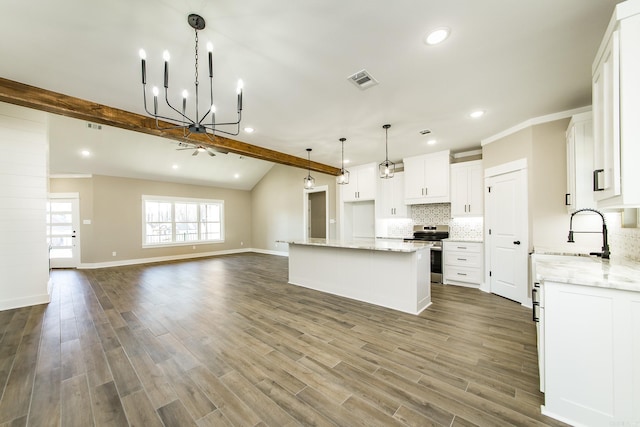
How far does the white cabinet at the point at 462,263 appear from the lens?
4.56 meters

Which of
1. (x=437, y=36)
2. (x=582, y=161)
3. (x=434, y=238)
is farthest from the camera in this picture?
(x=434, y=238)

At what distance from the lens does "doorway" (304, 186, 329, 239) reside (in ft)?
26.5

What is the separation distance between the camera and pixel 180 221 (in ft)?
27.8

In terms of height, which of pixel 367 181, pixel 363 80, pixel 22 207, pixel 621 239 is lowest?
pixel 621 239

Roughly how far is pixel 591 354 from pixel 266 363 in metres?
2.33

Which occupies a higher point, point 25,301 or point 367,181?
point 367,181

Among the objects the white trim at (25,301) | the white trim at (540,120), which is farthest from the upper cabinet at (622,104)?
the white trim at (25,301)

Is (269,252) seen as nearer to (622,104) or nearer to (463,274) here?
(463,274)

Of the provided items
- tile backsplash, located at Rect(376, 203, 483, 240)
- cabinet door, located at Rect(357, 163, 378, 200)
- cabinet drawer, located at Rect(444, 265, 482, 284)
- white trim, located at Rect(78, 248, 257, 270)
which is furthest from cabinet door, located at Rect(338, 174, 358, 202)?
white trim, located at Rect(78, 248, 257, 270)

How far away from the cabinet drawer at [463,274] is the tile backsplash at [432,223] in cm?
78

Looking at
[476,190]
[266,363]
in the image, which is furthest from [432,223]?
[266,363]

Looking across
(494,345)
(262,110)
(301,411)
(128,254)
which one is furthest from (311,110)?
(128,254)

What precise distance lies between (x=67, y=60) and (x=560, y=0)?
4.13m

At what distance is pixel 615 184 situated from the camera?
153cm
